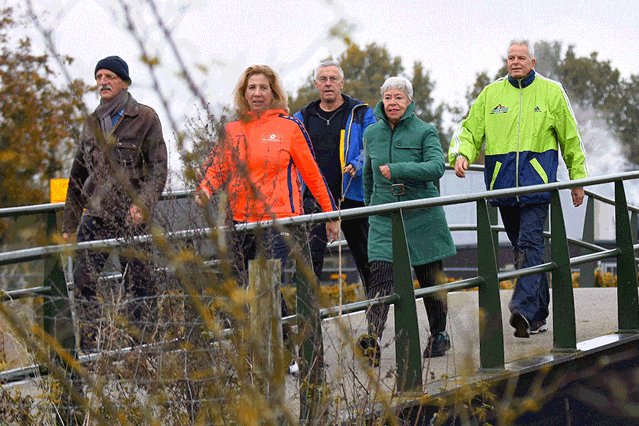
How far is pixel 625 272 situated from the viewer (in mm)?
5391

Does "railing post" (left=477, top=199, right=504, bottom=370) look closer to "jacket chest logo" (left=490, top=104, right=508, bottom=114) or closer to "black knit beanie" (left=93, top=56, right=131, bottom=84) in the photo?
"jacket chest logo" (left=490, top=104, right=508, bottom=114)

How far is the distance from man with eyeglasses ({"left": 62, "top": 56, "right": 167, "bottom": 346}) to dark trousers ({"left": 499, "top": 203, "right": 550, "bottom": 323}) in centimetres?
224

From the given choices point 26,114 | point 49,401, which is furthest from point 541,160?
point 26,114

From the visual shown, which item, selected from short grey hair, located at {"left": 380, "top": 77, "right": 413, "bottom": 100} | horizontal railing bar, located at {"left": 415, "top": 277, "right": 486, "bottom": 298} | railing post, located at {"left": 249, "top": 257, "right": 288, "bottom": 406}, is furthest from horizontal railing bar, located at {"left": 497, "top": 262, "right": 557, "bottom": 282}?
railing post, located at {"left": 249, "top": 257, "right": 288, "bottom": 406}

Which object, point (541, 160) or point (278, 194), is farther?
point (541, 160)

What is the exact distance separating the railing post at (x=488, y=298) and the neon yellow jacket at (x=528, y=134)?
0.82 meters

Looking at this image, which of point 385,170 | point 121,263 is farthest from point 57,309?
point 385,170

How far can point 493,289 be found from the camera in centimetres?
457

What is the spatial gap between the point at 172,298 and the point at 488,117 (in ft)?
9.62

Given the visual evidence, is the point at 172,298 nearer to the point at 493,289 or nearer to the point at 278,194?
the point at 278,194

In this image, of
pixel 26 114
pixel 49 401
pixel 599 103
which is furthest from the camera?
pixel 599 103

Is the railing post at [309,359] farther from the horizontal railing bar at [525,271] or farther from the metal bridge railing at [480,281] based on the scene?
the horizontal railing bar at [525,271]

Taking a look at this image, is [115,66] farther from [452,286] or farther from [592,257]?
[592,257]

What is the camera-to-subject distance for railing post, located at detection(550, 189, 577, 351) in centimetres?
490
